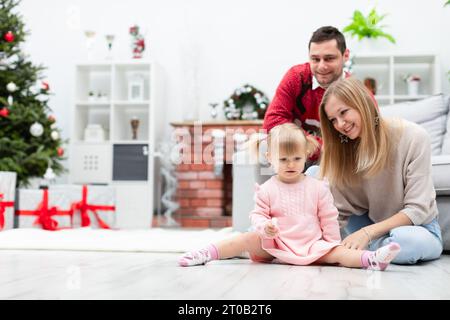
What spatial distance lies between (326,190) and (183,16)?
3.53 m

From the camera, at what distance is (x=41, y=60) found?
16.7 feet

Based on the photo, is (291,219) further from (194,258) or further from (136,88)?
(136,88)

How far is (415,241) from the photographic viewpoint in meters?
1.76

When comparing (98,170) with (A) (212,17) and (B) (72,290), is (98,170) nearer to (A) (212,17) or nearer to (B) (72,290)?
(A) (212,17)

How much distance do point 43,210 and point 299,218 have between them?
2157 millimetres

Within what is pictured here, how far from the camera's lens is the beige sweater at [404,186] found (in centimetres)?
179

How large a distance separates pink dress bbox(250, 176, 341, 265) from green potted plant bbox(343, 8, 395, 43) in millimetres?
2932

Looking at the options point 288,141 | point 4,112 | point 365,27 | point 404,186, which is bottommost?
point 404,186

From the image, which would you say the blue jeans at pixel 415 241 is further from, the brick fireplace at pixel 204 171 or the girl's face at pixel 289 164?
the brick fireplace at pixel 204 171

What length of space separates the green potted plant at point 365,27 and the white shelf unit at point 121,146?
163 centimetres

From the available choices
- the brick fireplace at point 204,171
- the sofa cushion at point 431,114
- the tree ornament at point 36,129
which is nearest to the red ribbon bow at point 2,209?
the tree ornament at point 36,129

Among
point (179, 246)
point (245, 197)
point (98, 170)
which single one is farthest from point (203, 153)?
point (179, 246)

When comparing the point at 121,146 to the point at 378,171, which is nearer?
the point at 378,171

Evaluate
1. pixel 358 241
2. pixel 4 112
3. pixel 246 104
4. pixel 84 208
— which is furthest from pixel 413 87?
pixel 4 112
